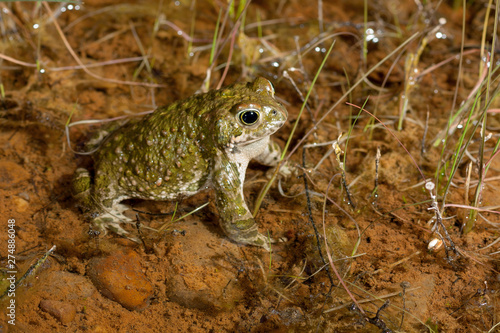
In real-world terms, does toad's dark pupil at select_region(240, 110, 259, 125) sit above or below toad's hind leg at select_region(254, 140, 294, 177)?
above

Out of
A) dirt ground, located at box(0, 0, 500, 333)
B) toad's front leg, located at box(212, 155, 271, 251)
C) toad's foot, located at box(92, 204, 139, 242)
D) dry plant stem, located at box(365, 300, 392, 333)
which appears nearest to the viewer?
dry plant stem, located at box(365, 300, 392, 333)

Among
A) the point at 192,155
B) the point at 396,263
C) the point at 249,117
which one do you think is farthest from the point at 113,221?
the point at 396,263

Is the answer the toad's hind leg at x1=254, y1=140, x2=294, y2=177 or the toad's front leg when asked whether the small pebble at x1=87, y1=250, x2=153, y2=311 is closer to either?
the toad's front leg

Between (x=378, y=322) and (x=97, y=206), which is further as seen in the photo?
(x=97, y=206)

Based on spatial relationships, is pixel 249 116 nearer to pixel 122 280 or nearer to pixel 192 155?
pixel 192 155

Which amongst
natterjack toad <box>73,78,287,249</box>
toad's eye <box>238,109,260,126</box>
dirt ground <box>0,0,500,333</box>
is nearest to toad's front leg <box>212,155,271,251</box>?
natterjack toad <box>73,78,287,249</box>

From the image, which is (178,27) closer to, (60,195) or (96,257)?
(60,195)

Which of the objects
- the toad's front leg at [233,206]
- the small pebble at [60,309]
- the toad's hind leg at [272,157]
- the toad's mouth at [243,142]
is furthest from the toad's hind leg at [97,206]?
the toad's hind leg at [272,157]

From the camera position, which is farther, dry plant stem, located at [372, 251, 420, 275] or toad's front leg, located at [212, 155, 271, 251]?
toad's front leg, located at [212, 155, 271, 251]
